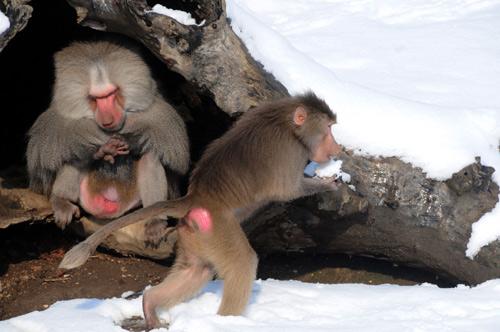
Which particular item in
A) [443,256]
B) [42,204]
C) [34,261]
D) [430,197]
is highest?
[430,197]

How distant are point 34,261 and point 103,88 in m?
1.35

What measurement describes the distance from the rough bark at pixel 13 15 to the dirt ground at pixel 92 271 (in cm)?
159

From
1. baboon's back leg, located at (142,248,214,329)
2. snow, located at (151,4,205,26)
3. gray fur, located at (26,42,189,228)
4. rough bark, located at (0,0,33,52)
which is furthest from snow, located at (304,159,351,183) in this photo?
rough bark, located at (0,0,33,52)

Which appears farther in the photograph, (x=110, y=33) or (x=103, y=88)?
(x=110, y=33)

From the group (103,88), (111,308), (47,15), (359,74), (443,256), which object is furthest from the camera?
(359,74)

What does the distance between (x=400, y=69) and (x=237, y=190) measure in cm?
368

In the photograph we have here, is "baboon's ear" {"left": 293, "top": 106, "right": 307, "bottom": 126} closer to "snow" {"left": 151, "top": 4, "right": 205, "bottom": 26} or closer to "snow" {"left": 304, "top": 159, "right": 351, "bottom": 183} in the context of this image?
"snow" {"left": 304, "top": 159, "right": 351, "bottom": 183}

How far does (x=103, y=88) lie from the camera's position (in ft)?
17.2

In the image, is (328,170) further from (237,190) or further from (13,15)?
(13,15)

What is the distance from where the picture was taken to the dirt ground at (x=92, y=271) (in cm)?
543

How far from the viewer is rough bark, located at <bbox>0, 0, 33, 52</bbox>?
4668mm

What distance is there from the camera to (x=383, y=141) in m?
5.45

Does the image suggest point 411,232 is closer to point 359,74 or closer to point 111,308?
point 111,308

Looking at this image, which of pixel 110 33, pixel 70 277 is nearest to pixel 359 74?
pixel 110 33
